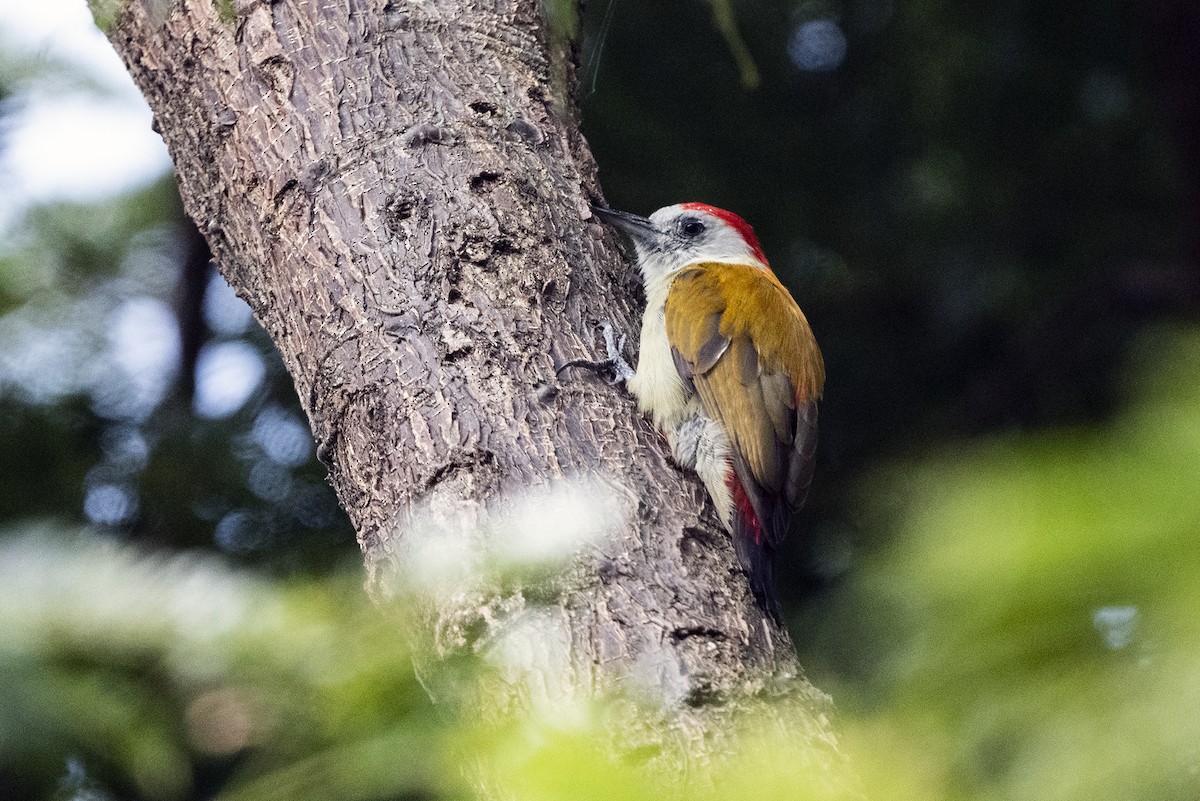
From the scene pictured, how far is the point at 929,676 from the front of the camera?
30.0 inches

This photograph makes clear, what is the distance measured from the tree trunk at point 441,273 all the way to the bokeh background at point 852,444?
35cm

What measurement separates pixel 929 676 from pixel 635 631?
1.26 meters

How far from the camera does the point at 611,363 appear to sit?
2688 mm

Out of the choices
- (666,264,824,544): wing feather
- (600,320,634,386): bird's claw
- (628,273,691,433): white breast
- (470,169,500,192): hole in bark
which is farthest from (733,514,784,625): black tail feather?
(470,169,500,192): hole in bark

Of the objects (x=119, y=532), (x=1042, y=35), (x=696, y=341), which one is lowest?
(x=119, y=532)

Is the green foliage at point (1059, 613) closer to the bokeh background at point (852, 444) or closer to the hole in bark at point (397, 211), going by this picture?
the bokeh background at point (852, 444)

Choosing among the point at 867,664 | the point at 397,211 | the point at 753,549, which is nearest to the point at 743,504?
the point at 753,549

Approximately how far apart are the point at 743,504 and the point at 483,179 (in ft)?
3.47

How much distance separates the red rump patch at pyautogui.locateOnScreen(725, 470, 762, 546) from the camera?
2947mm

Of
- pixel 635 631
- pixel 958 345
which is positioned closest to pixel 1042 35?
pixel 958 345

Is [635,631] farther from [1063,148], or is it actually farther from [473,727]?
[1063,148]

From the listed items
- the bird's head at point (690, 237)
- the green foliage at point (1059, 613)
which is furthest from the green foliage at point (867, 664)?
the bird's head at point (690, 237)

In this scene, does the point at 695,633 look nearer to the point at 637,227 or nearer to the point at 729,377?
the point at 729,377

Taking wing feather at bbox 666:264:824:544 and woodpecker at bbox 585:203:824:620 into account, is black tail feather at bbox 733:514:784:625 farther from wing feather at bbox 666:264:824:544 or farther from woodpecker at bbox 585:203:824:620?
wing feather at bbox 666:264:824:544
